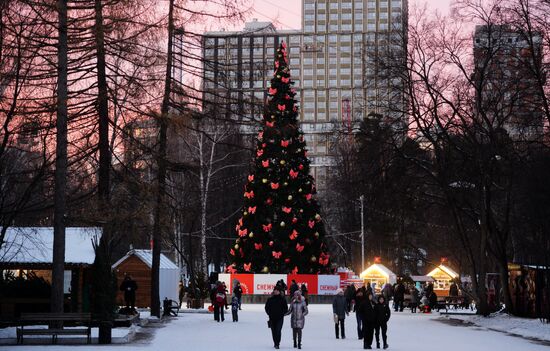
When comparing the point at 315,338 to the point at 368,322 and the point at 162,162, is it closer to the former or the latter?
the point at 368,322

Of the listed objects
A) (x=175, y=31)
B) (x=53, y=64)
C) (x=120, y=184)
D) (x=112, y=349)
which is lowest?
(x=112, y=349)

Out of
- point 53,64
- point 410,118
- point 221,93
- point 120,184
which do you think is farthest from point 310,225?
point 53,64

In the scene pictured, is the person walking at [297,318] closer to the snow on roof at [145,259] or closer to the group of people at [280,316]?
the group of people at [280,316]

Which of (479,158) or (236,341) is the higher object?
(479,158)

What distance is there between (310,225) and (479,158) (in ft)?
65.0

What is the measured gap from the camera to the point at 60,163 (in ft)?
88.3

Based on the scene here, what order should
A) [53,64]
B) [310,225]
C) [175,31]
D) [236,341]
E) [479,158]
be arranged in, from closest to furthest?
[53,64]
[236,341]
[175,31]
[479,158]
[310,225]

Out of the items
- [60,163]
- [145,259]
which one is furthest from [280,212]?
[60,163]

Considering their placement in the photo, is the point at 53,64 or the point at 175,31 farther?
the point at 175,31

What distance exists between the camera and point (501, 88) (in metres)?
43.0

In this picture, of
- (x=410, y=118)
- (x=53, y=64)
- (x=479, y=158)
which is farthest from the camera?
(x=410, y=118)

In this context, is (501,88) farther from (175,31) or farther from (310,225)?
(310,225)

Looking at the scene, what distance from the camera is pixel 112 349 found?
24.1m

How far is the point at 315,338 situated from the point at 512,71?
1607cm
